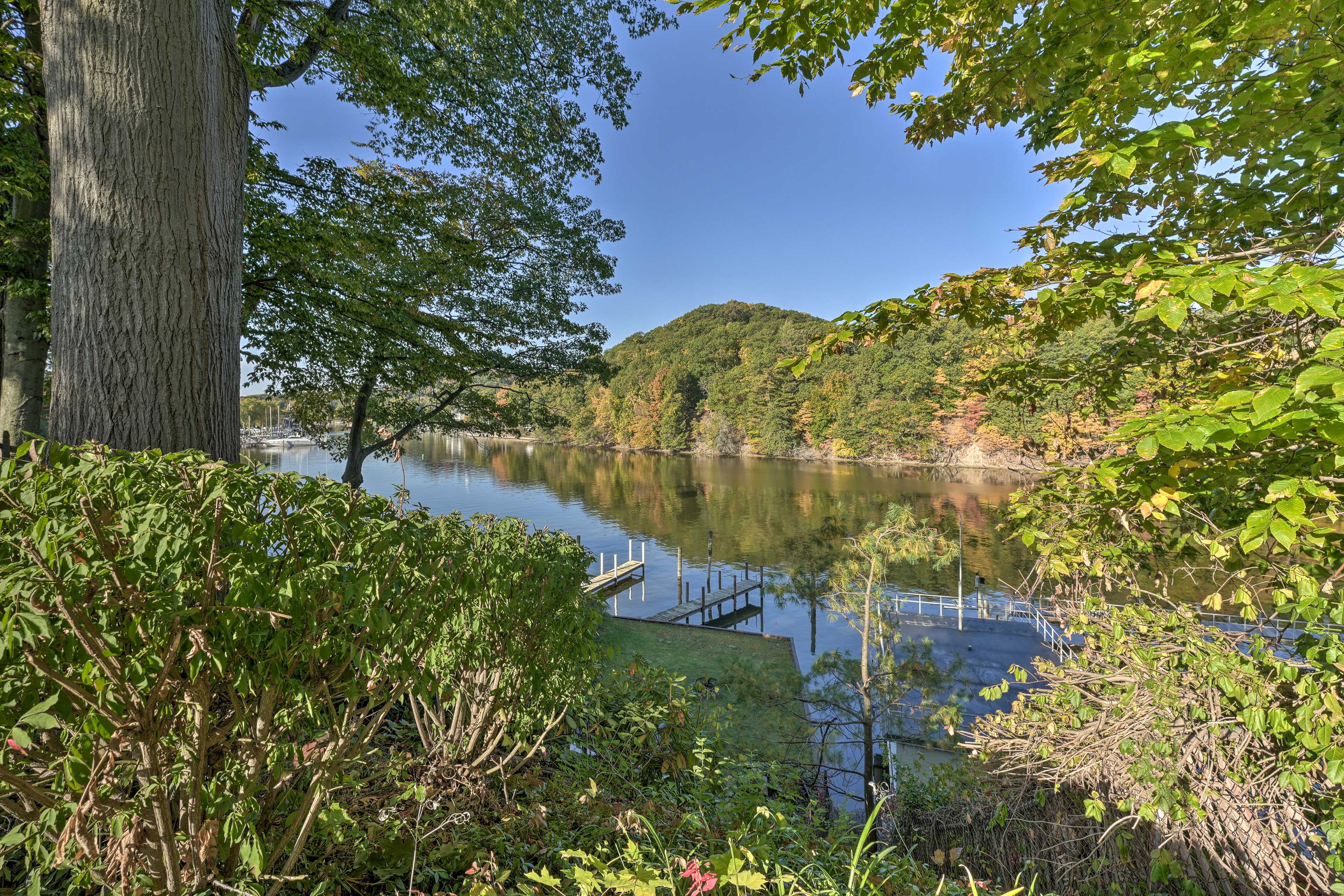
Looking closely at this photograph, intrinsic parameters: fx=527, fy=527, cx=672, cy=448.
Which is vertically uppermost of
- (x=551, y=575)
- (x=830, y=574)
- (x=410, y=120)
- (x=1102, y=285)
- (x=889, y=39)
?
(x=410, y=120)

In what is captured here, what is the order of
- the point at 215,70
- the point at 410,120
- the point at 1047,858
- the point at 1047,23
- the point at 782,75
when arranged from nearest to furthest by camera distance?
1. the point at 215,70
2. the point at 1047,23
3. the point at 782,75
4. the point at 1047,858
5. the point at 410,120

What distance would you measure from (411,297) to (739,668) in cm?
719

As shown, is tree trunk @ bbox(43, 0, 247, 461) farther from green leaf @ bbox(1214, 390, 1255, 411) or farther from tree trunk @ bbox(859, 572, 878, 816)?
tree trunk @ bbox(859, 572, 878, 816)

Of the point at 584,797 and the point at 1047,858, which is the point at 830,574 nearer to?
the point at 1047,858

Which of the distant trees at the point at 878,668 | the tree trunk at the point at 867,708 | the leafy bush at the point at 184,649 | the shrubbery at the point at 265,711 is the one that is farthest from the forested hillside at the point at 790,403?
the leafy bush at the point at 184,649

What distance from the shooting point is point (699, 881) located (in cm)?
139

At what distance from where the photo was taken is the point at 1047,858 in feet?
11.3

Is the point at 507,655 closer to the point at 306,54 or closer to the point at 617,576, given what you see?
the point at 306,54

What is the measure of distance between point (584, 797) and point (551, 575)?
3.21 ft

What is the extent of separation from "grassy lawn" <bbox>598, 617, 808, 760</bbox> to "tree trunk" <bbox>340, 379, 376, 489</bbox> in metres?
6.11

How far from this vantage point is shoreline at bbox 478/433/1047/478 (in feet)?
152

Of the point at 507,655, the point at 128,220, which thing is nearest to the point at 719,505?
the point at 507,655

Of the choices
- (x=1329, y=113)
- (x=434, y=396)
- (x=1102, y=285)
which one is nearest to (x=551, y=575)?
(x=1102, y=285)

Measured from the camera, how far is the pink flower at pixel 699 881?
1.33 metres
